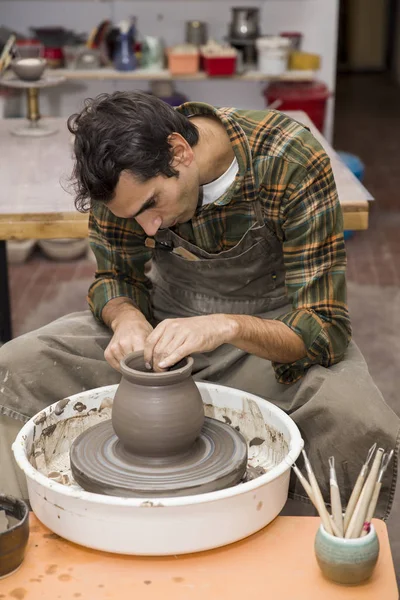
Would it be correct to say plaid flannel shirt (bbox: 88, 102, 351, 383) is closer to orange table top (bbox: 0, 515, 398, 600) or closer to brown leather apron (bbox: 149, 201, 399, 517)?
brown leather apron (bbox: 149, 201, 399, 517)

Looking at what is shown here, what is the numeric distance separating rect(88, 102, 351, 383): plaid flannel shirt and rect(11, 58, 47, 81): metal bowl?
87.9 inches

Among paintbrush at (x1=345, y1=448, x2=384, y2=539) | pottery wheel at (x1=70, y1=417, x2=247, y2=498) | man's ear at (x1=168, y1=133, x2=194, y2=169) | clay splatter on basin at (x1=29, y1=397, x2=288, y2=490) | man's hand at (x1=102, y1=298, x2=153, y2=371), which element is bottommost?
clay splatter on basin at (x1=29, y1=397, x2=288, y2=490)

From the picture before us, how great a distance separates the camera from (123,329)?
2.41 meters

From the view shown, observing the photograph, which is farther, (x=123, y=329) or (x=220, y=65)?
(x=220, y=65)

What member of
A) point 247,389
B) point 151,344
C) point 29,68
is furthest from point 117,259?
point 29,68

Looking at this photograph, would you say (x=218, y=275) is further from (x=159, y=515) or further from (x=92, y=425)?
(x=159, y=515)

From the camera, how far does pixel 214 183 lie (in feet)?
8.07

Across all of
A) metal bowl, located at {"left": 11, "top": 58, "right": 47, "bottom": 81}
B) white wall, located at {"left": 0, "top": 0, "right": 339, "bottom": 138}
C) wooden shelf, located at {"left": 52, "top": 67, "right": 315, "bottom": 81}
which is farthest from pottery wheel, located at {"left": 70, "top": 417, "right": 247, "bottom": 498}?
white wall, located at {"left": 0, "top": 0, "right": 339, "bottom": 138}

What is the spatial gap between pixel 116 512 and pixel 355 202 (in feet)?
5.22

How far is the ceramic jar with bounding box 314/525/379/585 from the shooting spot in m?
1.77

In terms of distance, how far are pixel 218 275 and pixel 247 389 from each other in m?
0.33

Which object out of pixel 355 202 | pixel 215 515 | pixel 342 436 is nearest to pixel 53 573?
pixel 215 515

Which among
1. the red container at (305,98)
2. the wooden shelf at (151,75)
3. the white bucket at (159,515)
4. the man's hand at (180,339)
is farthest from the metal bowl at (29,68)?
the white bucket at (159,515)

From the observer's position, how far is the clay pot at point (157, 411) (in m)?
2.05
